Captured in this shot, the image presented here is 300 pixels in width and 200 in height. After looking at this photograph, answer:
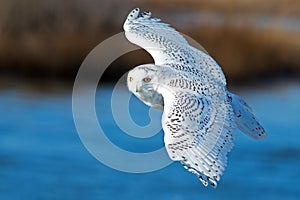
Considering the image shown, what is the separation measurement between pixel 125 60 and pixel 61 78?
1.17 meters

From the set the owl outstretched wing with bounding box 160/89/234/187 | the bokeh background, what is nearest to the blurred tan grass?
the bokeh background

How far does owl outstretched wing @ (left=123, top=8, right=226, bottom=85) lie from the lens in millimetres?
6184

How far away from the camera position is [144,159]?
44.0 ft

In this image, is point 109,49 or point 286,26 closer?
point 109,49

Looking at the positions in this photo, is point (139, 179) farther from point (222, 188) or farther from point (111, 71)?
point (111, 71)

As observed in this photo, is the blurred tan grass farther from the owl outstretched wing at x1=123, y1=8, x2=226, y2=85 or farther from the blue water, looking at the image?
the owl outstretched wing at x1=123, y1=8, x2=226, y2=85

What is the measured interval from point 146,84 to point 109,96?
29.4 ft

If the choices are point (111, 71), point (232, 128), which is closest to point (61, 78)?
point (111, 71)

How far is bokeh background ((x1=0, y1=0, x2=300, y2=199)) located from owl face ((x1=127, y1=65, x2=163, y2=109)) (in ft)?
20.2

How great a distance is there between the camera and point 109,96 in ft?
48.2

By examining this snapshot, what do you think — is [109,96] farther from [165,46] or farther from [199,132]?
[199,132]

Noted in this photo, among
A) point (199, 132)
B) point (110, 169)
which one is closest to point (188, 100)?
point (199, 132)

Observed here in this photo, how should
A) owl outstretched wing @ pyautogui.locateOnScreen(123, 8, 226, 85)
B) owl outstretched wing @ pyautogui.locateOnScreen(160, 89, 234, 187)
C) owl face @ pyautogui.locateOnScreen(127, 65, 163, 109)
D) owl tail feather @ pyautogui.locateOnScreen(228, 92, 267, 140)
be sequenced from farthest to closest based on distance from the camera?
owl outstretched wing @ pyautogui.locateOnScreen(123, 8, 226, 85) → owl tail feather @ pyautogui.locateOnScreen(228, 92, 267, 140) → owl face @ pyautogui.locateOnScreen(127, 65, 163, 109) → owl outstretched wing @ pyautogui.locateOnScreen(160, 89, 234, 187)

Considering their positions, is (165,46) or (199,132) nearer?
(199,132)
